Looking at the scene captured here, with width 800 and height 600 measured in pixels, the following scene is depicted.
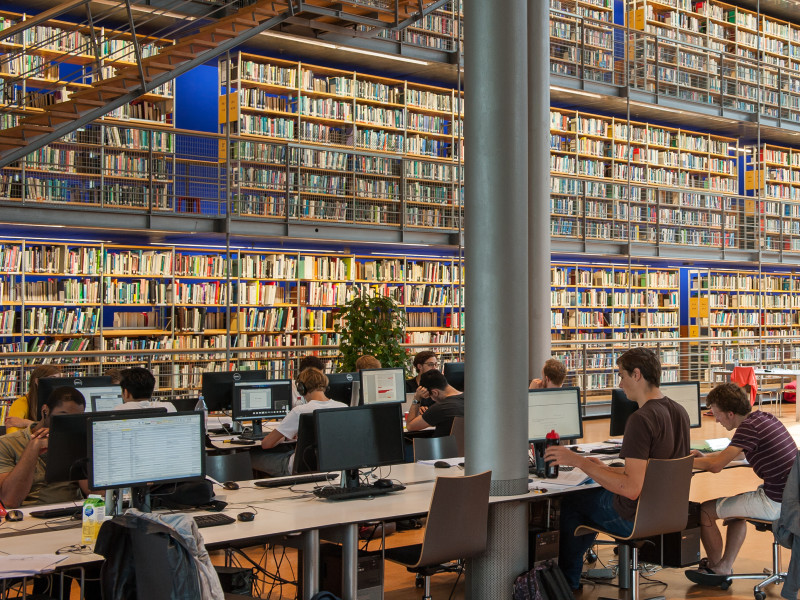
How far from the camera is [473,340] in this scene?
4.51 metres

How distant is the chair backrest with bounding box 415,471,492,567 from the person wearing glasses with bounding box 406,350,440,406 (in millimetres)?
2932

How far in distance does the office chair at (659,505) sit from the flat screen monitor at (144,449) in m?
1.91

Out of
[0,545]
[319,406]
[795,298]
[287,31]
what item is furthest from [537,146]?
[795,298]

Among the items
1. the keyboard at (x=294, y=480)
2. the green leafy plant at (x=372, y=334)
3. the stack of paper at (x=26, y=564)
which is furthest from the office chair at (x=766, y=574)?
the green leafy plant at (x=372, y=334)

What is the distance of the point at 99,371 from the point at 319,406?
15.5 feet

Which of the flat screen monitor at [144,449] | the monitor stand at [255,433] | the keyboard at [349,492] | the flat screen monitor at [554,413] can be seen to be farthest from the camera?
the monitor stand at [255,433]

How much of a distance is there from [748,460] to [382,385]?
10.2ft

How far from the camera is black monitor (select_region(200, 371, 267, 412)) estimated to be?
7090 mm

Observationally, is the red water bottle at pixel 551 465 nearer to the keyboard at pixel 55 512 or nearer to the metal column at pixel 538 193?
the keyboard at pixel 55 512

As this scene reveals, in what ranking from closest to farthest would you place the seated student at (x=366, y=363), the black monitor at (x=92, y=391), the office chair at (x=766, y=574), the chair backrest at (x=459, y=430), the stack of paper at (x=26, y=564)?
1. the stack of paper at (x=26, y=564)
2. the office chair at (x=766, y=574)
3. the black monitor at (x=92, y=391)
4. the chair backrest at (x=459, y=430)
5. the seated student at (x=366, y=363)

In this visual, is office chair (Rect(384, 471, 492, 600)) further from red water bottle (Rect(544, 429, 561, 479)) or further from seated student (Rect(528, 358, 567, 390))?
seated student (Rect(528, 358, 567, 390))

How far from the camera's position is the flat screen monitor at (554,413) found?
17.0 feet

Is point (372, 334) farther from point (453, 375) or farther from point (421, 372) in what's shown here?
point (421, 372)

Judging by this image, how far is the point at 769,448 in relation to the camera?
4859 millimetres
